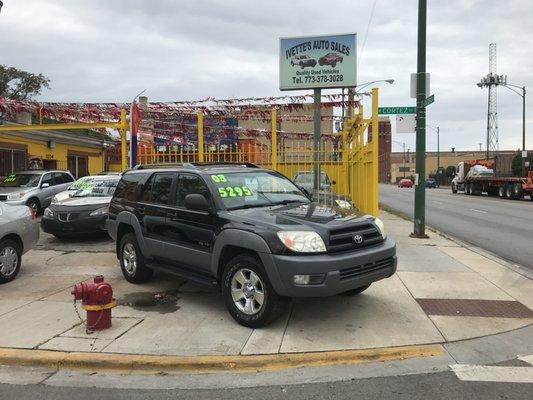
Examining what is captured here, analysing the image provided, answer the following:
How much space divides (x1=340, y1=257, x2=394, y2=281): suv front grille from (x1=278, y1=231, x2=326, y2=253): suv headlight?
341 millimetres

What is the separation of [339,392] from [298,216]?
6.83 ft

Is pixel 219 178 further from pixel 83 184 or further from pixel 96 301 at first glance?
pixel 83 184

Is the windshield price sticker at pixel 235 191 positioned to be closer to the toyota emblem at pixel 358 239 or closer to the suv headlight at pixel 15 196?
the toyota emblem at pixel 358 239

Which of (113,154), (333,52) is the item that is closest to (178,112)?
(333,52)

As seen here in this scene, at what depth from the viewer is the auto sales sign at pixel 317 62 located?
13469 mm

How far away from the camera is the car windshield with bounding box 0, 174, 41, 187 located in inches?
692

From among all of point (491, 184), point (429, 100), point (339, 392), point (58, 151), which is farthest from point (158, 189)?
point (491, 184)

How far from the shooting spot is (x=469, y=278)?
8.03 metres

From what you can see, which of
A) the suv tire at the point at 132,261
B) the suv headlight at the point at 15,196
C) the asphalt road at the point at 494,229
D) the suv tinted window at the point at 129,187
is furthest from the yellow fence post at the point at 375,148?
the suv headlight at the point at 15,196

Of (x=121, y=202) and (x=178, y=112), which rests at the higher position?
(x=178, y=112)

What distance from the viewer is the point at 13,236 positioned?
26.7 feet

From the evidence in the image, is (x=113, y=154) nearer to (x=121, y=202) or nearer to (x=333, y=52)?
(x=333, y=52)

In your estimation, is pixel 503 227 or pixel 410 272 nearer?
pixel 410 272

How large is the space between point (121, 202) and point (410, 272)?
471cm
